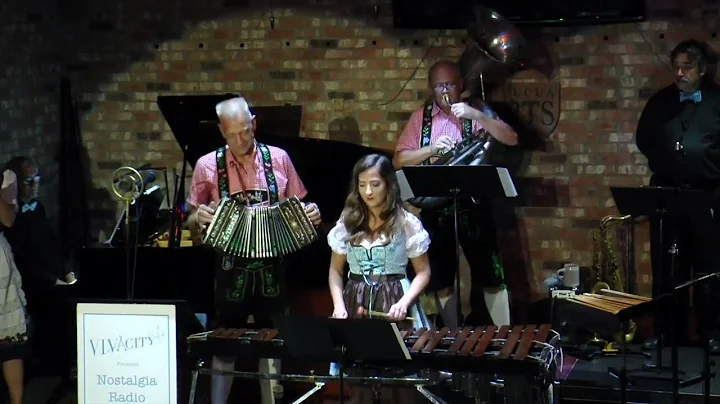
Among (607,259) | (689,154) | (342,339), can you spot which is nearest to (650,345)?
(607,259)

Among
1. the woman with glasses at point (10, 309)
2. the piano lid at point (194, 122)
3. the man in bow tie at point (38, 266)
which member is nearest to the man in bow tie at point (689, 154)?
the piano lid at point (194, 122)

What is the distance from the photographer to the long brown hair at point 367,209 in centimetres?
547

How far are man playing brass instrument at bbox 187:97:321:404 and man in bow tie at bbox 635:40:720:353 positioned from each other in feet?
7.72

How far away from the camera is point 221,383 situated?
5.59 meters

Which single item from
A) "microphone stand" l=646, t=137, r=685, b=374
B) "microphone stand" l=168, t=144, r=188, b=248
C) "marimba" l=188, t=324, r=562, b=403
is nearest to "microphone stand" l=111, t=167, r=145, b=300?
"microphone stand" l=168, t=144, r=188, b=248

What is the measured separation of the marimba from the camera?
4.57m

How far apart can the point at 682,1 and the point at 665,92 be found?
66cm

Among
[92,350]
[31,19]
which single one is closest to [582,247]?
[92,350]

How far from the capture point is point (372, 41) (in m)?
7.67

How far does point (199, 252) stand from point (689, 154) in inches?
118

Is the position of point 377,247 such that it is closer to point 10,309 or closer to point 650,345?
point 10,309

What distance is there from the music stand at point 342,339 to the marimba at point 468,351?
9.1 inches

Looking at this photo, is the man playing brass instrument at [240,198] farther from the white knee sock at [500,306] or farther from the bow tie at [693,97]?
the bow tie at [693,97]

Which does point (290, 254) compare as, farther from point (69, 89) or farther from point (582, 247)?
point (69, 89)
